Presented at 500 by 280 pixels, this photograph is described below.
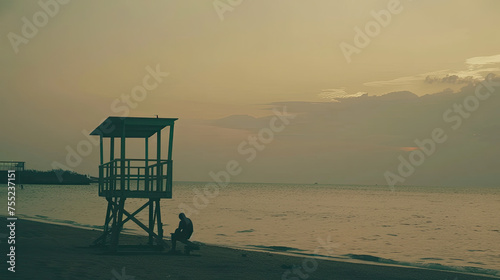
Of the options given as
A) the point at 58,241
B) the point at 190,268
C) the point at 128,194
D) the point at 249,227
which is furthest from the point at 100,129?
the point at 249,227

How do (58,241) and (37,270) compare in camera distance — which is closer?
(37,270)

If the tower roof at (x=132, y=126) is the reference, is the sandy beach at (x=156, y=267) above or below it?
below

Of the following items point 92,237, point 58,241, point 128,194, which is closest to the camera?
point 128,194

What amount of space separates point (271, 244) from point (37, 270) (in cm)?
1856

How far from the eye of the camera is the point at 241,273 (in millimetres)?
15484

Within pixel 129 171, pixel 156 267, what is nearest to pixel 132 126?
pixel 129 171

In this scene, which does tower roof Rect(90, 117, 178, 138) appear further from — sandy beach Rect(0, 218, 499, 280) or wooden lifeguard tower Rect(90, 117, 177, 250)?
sandy beach Rect(0, 218, 499, 280)

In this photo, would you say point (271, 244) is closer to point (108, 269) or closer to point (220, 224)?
point (220, 224)

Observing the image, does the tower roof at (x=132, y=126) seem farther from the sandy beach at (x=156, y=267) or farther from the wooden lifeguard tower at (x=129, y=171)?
the sandy beach at (x=156, y=267)

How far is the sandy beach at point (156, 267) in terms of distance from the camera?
43.8ft

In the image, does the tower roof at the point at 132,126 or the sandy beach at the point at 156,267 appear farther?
the tower roof at the point at 132,126

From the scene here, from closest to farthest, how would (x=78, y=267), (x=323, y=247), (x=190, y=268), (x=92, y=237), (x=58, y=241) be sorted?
(x=78, y=267), (x=190, y=268), (x=58, y=241), (x=92, y=237), (x=323, y=247)

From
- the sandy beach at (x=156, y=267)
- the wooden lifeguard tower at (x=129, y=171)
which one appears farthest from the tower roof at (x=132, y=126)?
the sandy beach at (x=156, y=267)

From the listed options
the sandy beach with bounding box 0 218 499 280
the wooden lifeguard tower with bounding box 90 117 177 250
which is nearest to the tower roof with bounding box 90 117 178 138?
the wooden lifeguard tower with bounding box 90 117 177 250
